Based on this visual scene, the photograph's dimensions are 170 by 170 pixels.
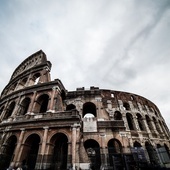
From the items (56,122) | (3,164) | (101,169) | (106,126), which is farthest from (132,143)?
(3,164)

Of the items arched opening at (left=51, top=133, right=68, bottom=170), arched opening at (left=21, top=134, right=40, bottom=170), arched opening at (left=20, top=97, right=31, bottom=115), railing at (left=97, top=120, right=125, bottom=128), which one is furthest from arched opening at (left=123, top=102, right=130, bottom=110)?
arched opening at (left=20, top=97, right=31, bottom=115)

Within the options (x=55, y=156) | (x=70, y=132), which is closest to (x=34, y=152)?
(x=55, y=156)

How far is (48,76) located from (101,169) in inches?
444

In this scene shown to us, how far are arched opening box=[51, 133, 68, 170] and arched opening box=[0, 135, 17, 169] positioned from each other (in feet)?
11.1

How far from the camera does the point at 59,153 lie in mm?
10297

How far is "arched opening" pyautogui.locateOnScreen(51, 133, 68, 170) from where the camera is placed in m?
9.74

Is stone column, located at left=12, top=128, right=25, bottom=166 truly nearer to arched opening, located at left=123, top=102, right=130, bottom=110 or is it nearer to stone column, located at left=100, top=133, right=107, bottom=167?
stone column, located at left=100, top=133, right=107, bottom=167

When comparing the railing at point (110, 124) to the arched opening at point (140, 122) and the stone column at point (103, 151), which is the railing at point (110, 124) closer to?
the stone column at point (103, 151)

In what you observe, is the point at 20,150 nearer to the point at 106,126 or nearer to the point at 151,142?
the point at 106,126

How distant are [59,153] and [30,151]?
9.36 ft

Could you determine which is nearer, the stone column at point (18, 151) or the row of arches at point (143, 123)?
the stone column at point (18, 151)

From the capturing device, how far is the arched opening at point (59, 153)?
31.9 ft

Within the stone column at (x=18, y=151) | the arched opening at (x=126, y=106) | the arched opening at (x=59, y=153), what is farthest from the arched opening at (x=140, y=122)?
the stone column at (x=18, y=151)

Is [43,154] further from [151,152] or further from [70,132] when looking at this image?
[151,152]
